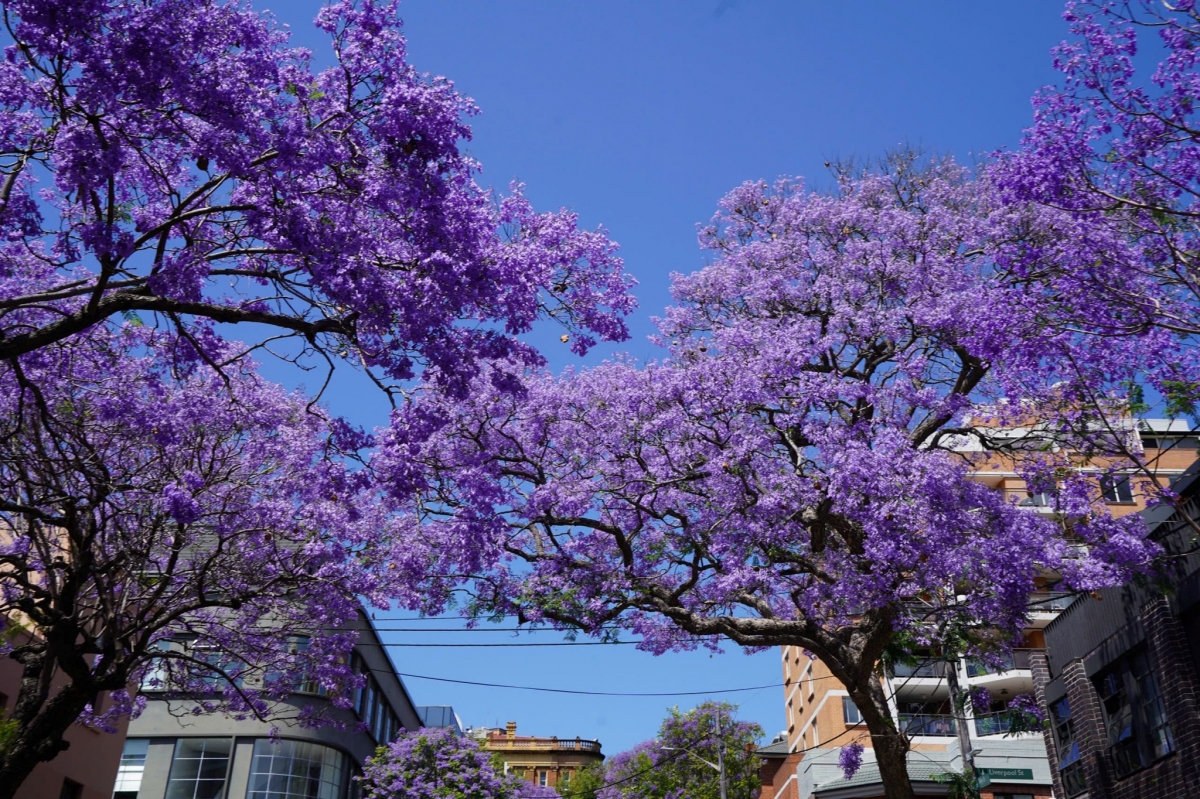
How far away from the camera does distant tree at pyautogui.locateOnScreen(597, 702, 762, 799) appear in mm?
49250

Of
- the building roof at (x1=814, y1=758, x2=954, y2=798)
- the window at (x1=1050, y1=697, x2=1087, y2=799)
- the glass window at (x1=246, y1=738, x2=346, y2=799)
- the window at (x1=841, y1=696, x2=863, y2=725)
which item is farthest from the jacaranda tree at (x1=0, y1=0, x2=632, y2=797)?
the window at (x1=841, y1=696, x2=863, y2=725)

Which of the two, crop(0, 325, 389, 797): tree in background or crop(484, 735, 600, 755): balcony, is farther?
crop(484, 735, 600, 755): balcony

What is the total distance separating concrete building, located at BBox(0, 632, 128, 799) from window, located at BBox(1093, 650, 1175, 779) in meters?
18.3

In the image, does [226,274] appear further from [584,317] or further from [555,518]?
[555,518]

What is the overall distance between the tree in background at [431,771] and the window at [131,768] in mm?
7090

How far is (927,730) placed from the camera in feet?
146

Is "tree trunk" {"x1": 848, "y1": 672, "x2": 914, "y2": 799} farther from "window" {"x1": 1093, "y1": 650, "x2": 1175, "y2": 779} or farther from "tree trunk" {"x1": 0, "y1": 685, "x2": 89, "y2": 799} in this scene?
→ "tree trunk" {"x1": 0, "y1": 685, "x2": 89, "y2": 799}

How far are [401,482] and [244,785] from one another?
78.0 ft

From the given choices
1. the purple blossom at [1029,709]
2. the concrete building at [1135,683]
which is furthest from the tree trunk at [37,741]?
the purple blossom at [1029,709]

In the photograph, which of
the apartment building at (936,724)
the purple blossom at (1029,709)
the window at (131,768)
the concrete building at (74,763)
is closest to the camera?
the concrete building at (74,763)

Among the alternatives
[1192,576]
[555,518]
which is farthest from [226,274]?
[1192,576]

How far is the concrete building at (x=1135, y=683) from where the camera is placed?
56.3 ft

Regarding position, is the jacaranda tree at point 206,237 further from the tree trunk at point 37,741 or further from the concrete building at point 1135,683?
the concrete building at point 1135,683

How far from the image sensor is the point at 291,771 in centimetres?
3309
